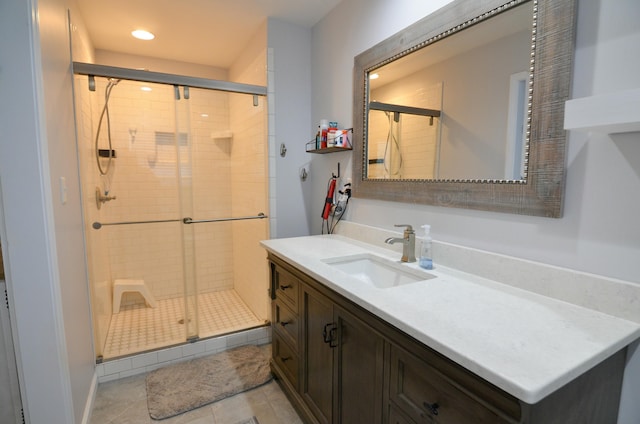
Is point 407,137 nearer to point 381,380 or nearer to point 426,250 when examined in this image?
point 426,250

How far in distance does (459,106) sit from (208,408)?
2024 millimetres

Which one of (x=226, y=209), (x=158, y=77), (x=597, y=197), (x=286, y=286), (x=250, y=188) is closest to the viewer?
(x=597, y=197)

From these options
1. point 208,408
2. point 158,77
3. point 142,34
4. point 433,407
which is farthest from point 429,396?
point 142,34

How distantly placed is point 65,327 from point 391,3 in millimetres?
2240

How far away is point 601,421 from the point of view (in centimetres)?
87

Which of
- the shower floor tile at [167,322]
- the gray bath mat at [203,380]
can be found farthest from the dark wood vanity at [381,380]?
the shower floor tile at [167,322]

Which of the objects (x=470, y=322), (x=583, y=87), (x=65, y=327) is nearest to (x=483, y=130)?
(x=583, y=87)

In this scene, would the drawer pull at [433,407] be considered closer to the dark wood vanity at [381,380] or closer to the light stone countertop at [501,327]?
the dark wood vanity at [381,380]

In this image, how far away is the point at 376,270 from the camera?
162 cm

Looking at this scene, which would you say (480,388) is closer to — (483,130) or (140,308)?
(483,130)

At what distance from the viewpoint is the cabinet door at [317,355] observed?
1.35 meters

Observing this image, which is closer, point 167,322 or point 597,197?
point 597,197

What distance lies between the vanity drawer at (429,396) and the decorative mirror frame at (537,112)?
0.66 meters

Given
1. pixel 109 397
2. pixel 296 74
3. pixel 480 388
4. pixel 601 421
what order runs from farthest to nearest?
1. pixel 296 74
2. pixel 109 397
3. pixel 601 421
4. pixel 480 388
